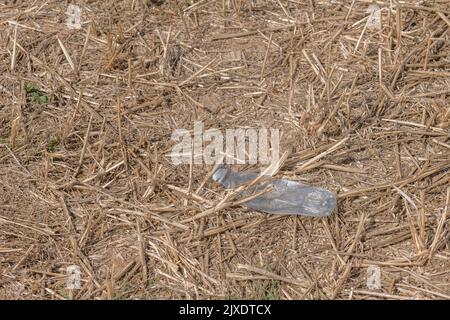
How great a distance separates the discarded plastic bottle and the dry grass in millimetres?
50

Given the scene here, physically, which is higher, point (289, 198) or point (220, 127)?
point (220, 127)

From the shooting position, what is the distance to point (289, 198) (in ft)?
11.8

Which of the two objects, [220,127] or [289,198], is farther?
[220,127]

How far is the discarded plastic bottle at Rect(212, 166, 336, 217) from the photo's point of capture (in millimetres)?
3555

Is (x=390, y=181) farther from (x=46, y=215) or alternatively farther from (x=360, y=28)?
(x=46, y=215)

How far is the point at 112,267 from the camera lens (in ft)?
11.1

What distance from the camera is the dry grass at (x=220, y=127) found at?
337cm
